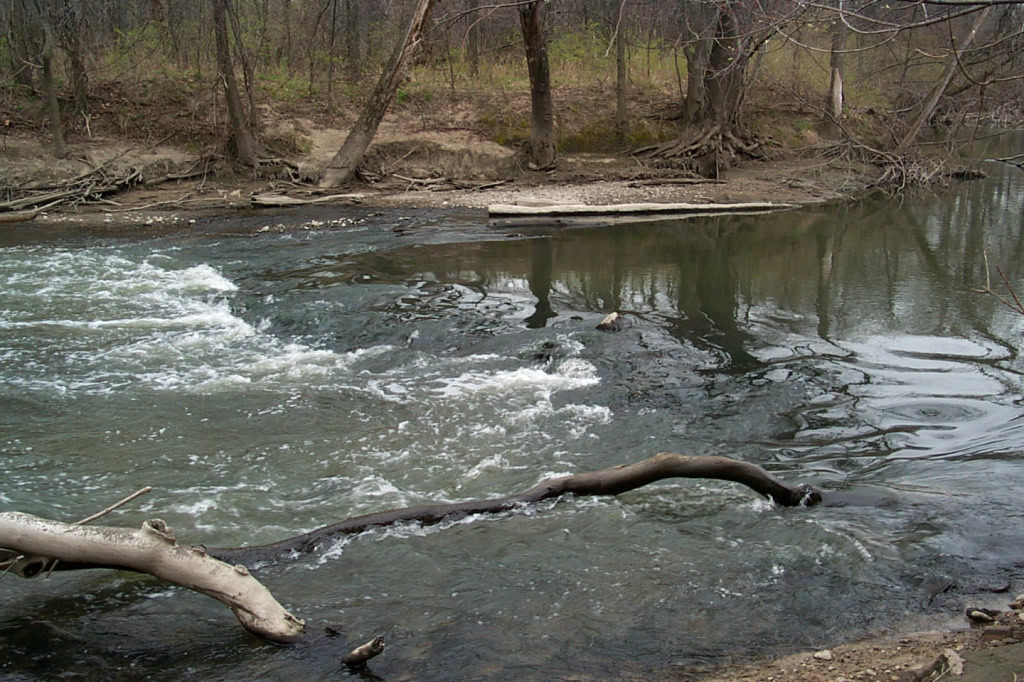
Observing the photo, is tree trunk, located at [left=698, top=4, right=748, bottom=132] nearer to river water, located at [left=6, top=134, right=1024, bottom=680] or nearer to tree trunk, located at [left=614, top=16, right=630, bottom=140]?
tree trunk, located at [left=614, top=16, right=630, bottom=140]

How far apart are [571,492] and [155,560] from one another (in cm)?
239

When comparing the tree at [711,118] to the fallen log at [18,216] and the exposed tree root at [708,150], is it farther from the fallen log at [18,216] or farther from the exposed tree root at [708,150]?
the fallen log at [18,216]

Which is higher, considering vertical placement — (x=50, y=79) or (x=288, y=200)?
(x=50, y=79)

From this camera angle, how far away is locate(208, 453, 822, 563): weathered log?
524cm

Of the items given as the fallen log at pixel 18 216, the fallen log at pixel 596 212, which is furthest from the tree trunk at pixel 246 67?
the fallen log at pixel 596 212

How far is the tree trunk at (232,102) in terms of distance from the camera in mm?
18391

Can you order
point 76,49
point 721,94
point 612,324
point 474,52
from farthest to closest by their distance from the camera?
1. point 474,52
2. point 721,94
3. point 76,49
4. point 612,324

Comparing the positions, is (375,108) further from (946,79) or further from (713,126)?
(946,79)

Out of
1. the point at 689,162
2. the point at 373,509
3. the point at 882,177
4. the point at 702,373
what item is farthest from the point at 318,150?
the point at 373,509

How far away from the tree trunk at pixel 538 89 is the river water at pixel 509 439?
23.3ft

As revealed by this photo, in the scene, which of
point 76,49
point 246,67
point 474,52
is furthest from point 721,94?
point 76,49

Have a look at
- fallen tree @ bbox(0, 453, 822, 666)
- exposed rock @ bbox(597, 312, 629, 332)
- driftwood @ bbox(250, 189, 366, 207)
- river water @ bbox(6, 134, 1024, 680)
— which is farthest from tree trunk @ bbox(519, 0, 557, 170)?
fallen tree @ bbox(0, 453, 822, 666)

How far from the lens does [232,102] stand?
758 inches

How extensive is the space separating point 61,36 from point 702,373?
16.9 m
